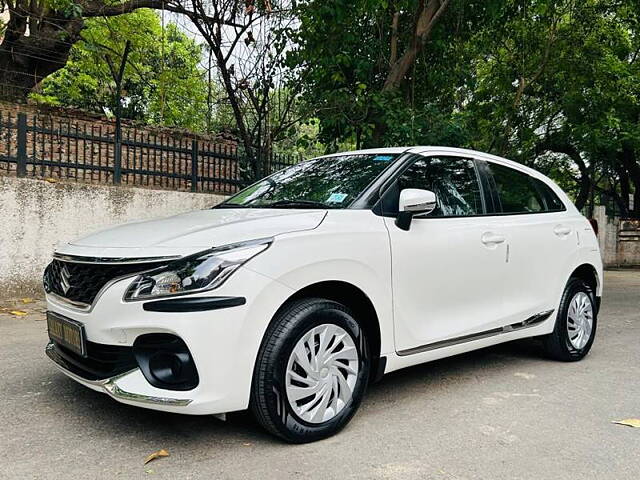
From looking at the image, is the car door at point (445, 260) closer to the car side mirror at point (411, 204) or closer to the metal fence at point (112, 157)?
the car side mirror at point (411, 204)

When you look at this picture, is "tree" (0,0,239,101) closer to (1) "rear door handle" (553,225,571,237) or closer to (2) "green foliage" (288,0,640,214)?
Result: (2) "green foliage" (288,0,640,214)

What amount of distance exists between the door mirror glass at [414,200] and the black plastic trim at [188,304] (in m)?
1.24

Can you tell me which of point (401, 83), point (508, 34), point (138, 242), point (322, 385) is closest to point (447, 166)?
point (322, 385)

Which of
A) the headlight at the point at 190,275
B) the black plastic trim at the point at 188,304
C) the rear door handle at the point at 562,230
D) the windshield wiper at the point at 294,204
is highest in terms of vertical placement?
the windshield wiper at the point at 294,204

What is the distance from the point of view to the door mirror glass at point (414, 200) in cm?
316

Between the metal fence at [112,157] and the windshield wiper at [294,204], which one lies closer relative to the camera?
the windshield wiper at [294,204]

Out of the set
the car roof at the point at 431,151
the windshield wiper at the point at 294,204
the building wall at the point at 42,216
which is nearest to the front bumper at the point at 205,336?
the windshield wiper at the point at 294,204

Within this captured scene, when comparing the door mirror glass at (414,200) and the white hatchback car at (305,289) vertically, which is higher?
the door mirror glass at (414,200)

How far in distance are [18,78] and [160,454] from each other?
10372 millimetres

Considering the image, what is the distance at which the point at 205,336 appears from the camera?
8.11 feet

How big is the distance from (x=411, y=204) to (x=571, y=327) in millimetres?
2254

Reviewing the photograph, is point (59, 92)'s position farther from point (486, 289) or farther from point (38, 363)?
point (486, 289)

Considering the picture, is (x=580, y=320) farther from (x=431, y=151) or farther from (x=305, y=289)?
(x=305, y=289)

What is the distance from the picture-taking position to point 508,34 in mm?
11219
